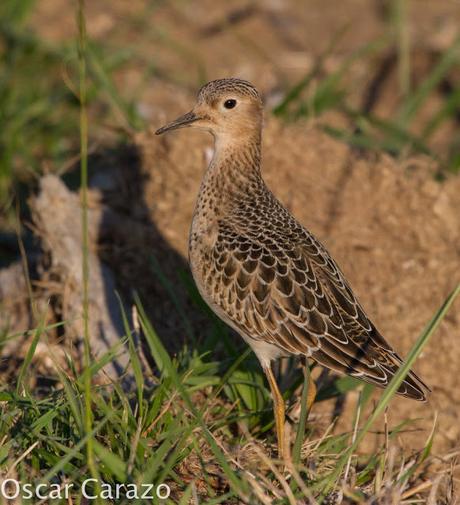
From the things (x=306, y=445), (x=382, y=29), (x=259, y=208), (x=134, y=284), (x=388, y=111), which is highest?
(x=382, y=29)

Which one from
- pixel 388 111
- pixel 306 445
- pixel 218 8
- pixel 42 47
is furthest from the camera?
pixel 218 8

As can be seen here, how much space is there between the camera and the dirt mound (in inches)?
251

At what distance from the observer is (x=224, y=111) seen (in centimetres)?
564

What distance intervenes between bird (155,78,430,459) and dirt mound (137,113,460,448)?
1.15 m

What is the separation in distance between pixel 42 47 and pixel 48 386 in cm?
482

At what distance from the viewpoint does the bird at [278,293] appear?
4961 mm

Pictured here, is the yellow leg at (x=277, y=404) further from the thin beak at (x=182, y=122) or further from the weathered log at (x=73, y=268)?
the thin beak at (x=182, y=122)

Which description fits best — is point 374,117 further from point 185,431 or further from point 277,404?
point 185,431

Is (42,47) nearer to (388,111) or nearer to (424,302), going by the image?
(388,111)

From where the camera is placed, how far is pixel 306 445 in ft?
16.4

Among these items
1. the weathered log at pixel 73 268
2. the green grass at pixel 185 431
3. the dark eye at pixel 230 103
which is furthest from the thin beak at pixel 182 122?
the weathered log at pixel 73 268

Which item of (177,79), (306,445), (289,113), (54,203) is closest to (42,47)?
(177,79)

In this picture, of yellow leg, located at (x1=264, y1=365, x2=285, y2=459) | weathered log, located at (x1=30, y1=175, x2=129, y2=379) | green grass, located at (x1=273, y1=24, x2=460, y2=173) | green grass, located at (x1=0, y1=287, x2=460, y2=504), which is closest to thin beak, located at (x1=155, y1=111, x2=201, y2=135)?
weathered log, located at (x1=30, y1=175, x2=129, y2=379)

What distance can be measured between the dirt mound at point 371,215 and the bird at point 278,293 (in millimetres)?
1150
